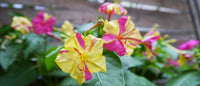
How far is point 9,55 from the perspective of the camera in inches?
28.1

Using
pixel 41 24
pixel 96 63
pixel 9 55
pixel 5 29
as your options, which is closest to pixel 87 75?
pixel 96 63

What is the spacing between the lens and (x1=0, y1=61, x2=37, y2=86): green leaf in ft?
2.34

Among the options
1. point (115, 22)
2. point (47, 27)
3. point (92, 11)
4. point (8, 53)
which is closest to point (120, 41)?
point (115, 22)

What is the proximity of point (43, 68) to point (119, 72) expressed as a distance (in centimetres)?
57

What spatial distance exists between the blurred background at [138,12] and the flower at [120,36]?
0.40m

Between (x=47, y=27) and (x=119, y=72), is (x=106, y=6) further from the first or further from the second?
(x=47, y=27)

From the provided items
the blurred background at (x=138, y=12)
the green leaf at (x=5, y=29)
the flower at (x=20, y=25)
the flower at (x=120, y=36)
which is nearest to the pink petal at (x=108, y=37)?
the flower at (x=120, y=36)

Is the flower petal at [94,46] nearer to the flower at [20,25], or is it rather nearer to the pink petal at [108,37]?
the pink petal at [108,37]

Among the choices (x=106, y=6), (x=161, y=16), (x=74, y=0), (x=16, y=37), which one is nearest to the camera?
(x=106, y=6)

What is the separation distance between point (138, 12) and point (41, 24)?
2.84ft

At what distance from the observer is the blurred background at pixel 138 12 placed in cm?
95

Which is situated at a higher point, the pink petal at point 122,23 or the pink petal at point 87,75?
the pink petal at point 122,23

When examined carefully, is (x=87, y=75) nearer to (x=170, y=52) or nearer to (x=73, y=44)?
(x=73, y=44)

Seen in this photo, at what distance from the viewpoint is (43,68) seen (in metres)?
0.77
